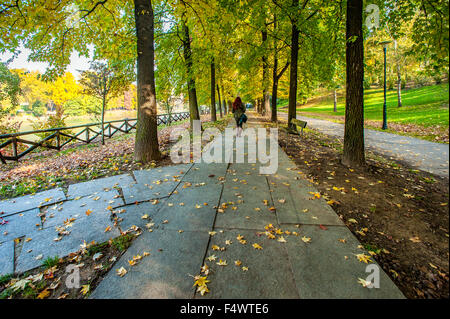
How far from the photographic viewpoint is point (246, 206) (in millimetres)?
3943

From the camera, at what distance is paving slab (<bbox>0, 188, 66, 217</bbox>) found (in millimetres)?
4270

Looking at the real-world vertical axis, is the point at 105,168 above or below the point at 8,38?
below

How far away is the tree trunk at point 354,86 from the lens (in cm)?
504

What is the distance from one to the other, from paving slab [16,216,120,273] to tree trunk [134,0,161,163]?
11.2ft

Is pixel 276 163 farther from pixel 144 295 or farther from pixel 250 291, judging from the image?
pixel 144 295

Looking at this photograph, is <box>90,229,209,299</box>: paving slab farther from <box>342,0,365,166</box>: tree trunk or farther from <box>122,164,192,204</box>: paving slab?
<box>342,0,365,166</box>: tree trunk

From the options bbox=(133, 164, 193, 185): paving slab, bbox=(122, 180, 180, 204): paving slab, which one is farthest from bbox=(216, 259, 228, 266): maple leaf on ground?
bbox=(133, 164, 193, 185): paving slab

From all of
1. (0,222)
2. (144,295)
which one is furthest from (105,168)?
(144,295)

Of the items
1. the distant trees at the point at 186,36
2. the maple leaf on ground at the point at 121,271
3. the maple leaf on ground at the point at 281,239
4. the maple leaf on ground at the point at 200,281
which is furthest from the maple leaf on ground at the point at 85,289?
the distant trees at the point at 186,36

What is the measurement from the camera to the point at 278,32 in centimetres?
1232

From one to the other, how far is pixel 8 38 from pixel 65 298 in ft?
23.3

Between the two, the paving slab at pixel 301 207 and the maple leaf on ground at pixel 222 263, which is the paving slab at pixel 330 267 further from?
the maple leaf on ground at pixel 222 263
